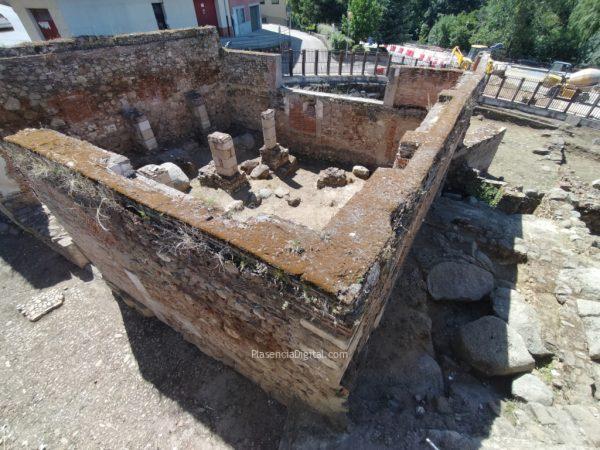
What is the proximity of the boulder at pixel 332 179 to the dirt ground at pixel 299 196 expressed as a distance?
0.46ft

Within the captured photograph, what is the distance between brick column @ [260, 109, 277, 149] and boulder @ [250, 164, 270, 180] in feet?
2.77

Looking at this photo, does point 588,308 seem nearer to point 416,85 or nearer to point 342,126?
point 416,85

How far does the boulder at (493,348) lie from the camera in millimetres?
4340

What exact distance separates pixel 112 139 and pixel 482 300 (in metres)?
11.8

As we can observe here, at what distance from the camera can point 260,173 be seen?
1051cm

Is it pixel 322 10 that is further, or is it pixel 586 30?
pixel 322 10

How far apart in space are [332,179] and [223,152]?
3569 mm

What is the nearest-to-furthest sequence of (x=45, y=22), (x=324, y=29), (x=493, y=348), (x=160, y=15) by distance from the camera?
1. (x=493, y=348)
2. (x=45, y=22)
3. (x=160, y=15)
4. (x=324, y=29)

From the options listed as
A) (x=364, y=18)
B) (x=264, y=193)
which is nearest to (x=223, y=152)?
(x=264, y=193)

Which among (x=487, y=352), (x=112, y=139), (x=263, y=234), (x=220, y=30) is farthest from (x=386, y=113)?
(x=220, y=30)

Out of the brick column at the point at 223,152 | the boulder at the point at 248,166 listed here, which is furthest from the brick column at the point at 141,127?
the boulder at the point at 248,166

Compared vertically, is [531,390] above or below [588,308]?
above

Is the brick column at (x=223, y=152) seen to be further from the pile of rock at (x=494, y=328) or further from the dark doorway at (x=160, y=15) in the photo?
the dark doorway at (x=160, y=15)

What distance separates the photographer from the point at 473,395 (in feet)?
13.6
